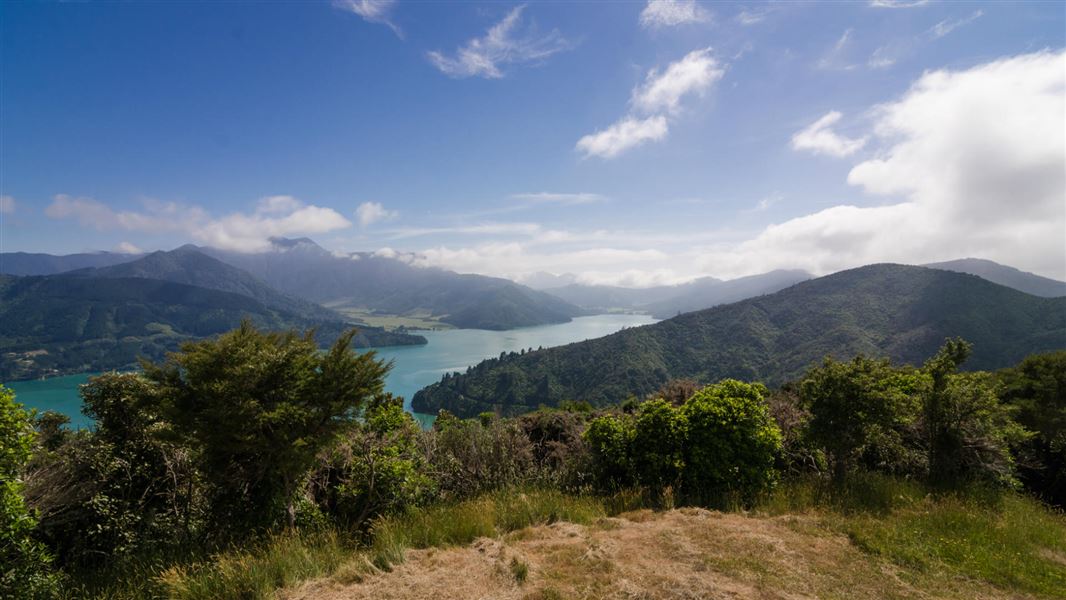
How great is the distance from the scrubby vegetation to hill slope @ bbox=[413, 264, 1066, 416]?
77.1 metres

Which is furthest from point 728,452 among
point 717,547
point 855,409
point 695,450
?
point 855,409

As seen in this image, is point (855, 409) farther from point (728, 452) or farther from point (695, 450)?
point (695, 450)

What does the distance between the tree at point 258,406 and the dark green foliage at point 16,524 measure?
3.88 feet

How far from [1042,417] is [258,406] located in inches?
1015

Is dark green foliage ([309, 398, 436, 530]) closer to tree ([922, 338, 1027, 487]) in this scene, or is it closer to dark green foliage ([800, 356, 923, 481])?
dark green foliage ([800, 356, 923, 481])

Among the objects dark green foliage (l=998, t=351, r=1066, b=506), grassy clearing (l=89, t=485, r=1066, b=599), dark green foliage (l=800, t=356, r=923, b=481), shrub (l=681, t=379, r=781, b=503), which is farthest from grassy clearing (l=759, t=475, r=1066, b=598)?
dark green foliage (l=998, t=351, r=1066, b=506)

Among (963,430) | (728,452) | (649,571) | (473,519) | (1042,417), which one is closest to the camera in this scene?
(649,571)

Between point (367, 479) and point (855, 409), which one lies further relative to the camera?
point (855, 409)

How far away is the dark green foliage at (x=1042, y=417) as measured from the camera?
9.18 m

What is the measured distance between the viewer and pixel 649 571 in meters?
4.68

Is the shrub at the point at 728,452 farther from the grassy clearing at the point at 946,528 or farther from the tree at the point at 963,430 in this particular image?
the tree at the point at 963,430

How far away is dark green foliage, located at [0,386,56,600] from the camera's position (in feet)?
13.3

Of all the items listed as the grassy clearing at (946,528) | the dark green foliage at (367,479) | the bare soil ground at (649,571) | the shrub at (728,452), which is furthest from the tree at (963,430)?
the dark green foliage at (367,479)

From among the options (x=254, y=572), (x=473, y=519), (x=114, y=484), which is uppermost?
(x=114, y=484)
